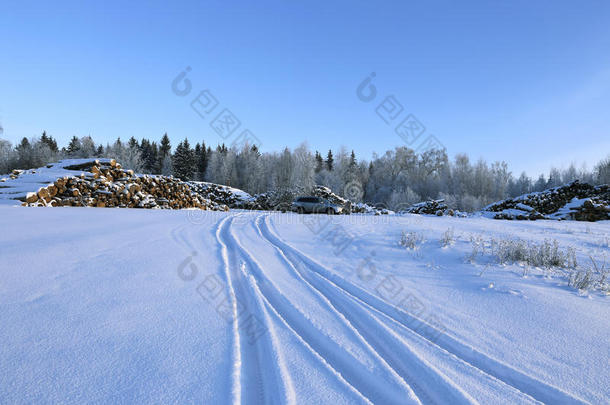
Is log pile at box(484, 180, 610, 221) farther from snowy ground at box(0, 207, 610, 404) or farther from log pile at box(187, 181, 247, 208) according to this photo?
log pile at box(187, 181, 247, 208)

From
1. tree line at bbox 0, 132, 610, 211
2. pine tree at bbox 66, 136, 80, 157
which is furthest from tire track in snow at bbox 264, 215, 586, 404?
pine tree at bbox 66, 136, 80, 157

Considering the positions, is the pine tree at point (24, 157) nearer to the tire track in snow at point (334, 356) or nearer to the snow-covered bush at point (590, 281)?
the tire track in snow at point (334, 356)

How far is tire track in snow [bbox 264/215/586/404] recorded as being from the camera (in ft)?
6.16

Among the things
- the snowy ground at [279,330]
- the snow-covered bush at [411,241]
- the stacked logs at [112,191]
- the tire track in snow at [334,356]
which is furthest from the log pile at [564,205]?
the stacked logs at [112,191]

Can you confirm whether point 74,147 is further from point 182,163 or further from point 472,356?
point 472,356

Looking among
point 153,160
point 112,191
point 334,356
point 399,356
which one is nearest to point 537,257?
point 399,356

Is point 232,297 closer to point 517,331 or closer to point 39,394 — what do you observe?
point 39,394

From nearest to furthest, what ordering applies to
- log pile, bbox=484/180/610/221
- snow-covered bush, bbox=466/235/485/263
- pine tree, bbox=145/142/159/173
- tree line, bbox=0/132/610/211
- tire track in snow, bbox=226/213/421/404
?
tire track in snow, bbox=226/213/421/404 < snow-covered bush, bbox=466/235/485/263 < log pile, bbox=484/180/610/221 < tree line, bbox=0/132/610/211 < pine tree, bbox=145/142/159/173

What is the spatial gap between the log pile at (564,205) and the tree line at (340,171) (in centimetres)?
2279

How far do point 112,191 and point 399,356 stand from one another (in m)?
14.9

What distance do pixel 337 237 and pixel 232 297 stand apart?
14.9 ft

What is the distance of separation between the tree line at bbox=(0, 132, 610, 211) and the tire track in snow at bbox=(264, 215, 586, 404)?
134ft

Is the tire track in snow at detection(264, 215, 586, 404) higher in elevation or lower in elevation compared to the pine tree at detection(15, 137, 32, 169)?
lower

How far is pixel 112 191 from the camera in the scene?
12.8 metres
